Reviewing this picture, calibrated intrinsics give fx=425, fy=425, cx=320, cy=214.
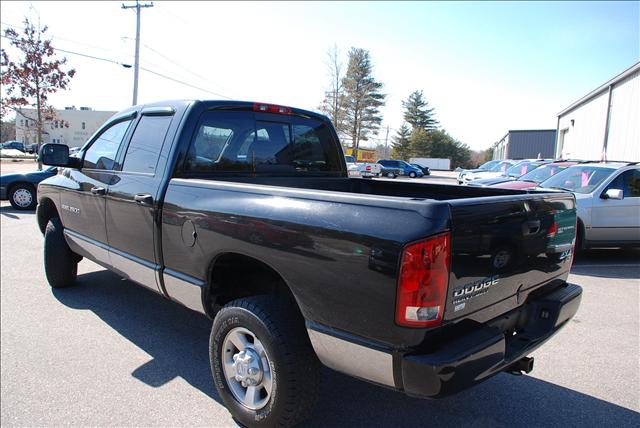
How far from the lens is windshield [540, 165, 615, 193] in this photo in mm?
7421

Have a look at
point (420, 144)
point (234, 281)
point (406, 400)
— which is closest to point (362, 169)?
point (234, 281)

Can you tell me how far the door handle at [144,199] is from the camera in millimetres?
3196

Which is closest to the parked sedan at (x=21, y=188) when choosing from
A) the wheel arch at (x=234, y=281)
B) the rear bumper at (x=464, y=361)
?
the wheel arch at (x=234, y=281)

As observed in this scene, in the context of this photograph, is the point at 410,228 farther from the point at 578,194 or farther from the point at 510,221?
the point at 578,194

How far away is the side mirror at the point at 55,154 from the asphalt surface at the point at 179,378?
1553mm

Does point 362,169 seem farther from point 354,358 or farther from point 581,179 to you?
point 354,358

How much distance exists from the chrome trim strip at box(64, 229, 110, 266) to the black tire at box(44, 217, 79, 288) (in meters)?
0.25

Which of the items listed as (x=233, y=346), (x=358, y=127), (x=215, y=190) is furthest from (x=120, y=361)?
(x=358, y=127)

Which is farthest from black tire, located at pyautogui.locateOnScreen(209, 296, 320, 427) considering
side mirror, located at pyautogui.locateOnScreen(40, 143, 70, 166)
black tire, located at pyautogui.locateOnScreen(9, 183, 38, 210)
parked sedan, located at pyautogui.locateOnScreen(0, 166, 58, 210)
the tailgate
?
black tire, located at pyautogui.locateOnScreen(9, 183, 38, 210)

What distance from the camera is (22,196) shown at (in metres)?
11.6

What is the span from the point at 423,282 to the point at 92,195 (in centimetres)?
Answer: 343

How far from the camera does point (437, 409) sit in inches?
112

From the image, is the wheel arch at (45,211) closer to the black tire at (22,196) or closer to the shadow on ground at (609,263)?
the shadow on ground at (609,263)

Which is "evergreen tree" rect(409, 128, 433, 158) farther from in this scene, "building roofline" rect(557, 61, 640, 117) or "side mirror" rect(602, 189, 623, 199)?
"side mirror" rect(602, 189, 623, 199)
